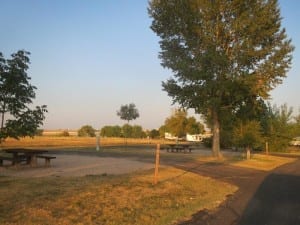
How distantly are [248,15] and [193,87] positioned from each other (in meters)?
6.24

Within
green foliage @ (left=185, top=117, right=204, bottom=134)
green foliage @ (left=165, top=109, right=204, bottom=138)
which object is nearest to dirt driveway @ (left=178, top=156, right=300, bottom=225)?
green foliage @ (left=165, top=109, right=204, bottom=138)

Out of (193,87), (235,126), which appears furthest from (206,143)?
(193,87)

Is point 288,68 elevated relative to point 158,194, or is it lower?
elevated

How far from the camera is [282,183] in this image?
17609 mm

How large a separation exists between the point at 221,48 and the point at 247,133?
1093cm

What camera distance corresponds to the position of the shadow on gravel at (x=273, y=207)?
31.2 ft

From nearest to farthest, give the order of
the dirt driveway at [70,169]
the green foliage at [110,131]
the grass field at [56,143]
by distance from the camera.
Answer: the dirt driveway at [70,169] → the grass field at [56,143] → the green foliage at [110,131]

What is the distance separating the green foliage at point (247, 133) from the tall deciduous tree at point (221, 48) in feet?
24.5

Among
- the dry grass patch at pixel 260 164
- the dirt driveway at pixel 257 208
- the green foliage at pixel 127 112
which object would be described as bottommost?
the dirt driveway at pixel 257 208

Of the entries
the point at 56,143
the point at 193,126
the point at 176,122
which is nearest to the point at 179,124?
the point at 176,122

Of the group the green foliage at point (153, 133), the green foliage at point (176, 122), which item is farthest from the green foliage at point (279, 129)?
the green foliage at point (153, 133)

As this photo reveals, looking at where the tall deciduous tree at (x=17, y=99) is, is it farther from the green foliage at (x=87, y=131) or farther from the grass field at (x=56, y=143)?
the green foliage at (x=87, y=131)

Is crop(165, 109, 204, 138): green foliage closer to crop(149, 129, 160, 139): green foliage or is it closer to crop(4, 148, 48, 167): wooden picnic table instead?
crop(149, 129, 160, 139): green foliage

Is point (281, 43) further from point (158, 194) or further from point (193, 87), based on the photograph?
point (158, 194)
